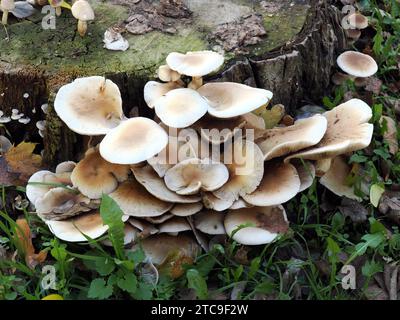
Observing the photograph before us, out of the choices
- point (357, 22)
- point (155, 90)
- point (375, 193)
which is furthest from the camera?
A: point (357, 22)

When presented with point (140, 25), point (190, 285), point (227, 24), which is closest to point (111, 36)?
point (140, 25)

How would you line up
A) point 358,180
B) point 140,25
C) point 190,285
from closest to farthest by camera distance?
point 190,285 → point 358,180 → point 140,25

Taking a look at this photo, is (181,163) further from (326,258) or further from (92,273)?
(326,258)

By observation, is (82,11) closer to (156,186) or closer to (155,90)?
(155,90)

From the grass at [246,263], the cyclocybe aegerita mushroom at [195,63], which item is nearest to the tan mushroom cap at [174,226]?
the grass at [246,263]

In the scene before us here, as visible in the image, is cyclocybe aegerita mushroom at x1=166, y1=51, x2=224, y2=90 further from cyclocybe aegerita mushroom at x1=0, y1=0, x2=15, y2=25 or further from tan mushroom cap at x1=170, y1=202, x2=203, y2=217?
cyclocybe aegerita mushroom at x1=0, y1=0, x2=15, y2=25

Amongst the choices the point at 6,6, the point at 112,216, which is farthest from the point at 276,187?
the point at 6,6

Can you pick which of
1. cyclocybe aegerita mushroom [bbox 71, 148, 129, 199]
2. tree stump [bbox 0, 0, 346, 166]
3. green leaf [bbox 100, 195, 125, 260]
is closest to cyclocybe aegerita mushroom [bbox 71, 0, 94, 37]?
tree stump [bbox 0, 0, 346, 166]
